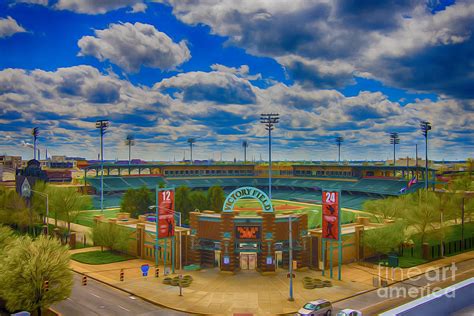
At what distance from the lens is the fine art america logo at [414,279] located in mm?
42259

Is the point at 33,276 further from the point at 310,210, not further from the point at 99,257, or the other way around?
the point at 310,210

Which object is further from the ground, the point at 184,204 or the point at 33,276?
the point at 184,204

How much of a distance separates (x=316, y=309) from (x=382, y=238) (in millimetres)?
25376

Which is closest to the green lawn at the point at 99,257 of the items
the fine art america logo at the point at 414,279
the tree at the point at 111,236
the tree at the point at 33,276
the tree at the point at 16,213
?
the tree at the point at 111,236

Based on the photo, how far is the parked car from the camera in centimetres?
3354

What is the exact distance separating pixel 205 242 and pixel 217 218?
393 centimetres

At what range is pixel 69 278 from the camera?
3494 centimetres

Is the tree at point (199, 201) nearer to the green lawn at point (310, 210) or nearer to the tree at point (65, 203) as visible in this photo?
the green lawn at point (310, 210)

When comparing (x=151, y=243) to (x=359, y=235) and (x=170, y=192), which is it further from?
(x=359, y=235)

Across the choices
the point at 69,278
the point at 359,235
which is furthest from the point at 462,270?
the point at 69,278

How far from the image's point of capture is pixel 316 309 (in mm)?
34031

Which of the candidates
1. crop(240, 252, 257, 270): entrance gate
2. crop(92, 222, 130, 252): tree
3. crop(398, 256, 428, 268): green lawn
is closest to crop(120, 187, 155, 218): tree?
crop(92, 222, 130, 252): tree

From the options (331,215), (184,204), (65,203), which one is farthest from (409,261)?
(65,203)

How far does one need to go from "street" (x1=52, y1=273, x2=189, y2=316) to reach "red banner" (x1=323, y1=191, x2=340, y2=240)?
2278 cm
